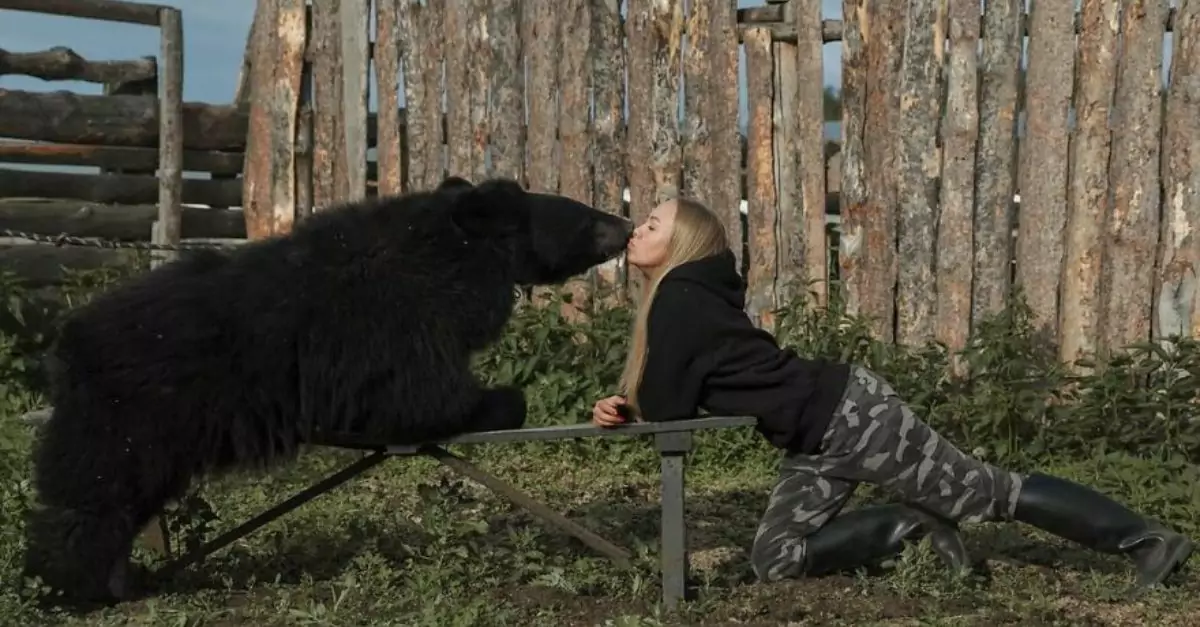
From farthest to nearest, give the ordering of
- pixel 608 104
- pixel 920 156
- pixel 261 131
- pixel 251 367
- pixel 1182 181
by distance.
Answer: pixel 261 131 < pixel 608 104 < pixel 920 156 < pixel 1182 181 < pixel 251 367

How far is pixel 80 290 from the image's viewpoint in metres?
9.28

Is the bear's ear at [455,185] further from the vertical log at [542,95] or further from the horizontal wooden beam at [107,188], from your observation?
the horizontal wooden beam at [107,188]

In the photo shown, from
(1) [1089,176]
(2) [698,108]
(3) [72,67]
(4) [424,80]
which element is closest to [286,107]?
(4) [424,80]

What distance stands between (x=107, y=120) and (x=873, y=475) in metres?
6.82

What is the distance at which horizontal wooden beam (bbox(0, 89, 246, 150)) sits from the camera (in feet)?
32.8

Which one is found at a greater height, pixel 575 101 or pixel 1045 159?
pixel 575 101

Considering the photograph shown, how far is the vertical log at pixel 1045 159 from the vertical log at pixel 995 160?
8 centimetres

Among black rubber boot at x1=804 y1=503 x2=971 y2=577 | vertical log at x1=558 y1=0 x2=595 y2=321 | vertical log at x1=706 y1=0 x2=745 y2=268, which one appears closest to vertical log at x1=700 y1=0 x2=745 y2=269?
vertical log at x1=706 y1=0 x2=745 y2=268

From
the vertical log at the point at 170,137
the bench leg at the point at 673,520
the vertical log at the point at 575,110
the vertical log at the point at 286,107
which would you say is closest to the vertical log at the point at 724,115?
the vertical log at the point at 575,110

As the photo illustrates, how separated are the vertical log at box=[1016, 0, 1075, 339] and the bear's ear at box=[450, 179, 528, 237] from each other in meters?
3.27

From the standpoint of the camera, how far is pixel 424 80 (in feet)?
31.3

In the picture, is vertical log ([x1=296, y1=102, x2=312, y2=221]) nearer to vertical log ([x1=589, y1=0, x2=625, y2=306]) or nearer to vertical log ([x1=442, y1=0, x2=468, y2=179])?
vertical log ([x1=442, y1=0, x2=468, y2=179])

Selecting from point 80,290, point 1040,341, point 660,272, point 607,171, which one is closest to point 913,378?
point 1040,341

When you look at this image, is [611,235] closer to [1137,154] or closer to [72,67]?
[1137,154]
